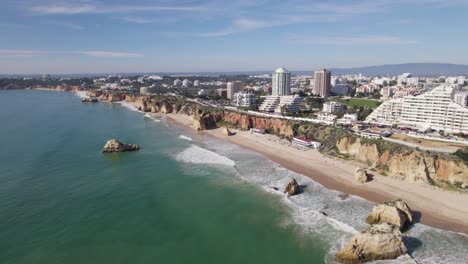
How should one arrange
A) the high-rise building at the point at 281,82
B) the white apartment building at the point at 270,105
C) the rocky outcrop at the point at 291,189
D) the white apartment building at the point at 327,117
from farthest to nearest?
the high-rise building at the point at 281,82
the white apartment building at the point at 270,105
the white apartment building at the point at 327,117
the rocky outcrop at the point at 291,189

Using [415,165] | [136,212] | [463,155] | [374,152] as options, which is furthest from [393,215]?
[136,212]

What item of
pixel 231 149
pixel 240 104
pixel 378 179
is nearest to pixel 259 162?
pixel 231 149

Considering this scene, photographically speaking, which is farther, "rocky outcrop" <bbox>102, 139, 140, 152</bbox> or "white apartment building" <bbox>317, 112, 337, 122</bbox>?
"white apartment building" <bbox>317, 112, 337, 122</bbox>

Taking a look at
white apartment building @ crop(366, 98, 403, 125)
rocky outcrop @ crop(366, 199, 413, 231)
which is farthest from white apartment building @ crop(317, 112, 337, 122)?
rocky outcrop @ crop(366, 199, 413, 231)

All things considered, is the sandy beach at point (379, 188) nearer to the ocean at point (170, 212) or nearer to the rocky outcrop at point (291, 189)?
the ocean at point (170, 212)

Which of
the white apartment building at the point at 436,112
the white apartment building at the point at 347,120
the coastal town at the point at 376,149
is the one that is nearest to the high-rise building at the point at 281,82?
the coastal town at the point at 376,149

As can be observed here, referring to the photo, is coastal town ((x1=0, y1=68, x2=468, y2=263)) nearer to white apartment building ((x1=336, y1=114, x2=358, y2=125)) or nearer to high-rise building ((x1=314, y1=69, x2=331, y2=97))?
white apartment building ((x1=336, y1=114, x2=358, y2=125))
